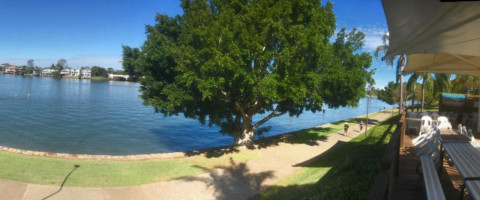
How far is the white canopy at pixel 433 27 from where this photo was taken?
95.1 inches

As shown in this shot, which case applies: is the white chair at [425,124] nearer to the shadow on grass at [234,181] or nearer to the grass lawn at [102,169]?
the shadow on grass at [234,181]

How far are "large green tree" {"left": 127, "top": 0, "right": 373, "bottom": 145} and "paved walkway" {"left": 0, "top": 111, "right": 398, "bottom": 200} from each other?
3.73 metres

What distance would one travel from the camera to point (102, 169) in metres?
13.7

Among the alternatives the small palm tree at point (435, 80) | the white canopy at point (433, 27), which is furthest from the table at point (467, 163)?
the small palm tree at point (435, 80)

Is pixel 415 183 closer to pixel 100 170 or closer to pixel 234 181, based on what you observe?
pixel 234 181

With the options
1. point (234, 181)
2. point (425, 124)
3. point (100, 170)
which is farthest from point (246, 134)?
point (425, 124)

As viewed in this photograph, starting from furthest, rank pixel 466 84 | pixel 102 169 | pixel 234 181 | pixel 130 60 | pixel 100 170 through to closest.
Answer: pixel 466 84, pixel 130 60, pixel 102 169, pixel 100 170, pixel 234 181

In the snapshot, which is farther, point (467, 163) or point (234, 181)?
point (234, 181)

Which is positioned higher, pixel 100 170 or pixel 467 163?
pixel 467 163

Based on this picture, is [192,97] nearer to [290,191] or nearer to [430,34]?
[290,191]

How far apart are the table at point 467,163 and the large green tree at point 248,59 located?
885cm

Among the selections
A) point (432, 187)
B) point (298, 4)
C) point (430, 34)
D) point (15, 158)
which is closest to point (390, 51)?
point (430, 34)

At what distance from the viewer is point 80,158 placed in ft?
52.1

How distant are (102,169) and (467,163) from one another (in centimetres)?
1440
